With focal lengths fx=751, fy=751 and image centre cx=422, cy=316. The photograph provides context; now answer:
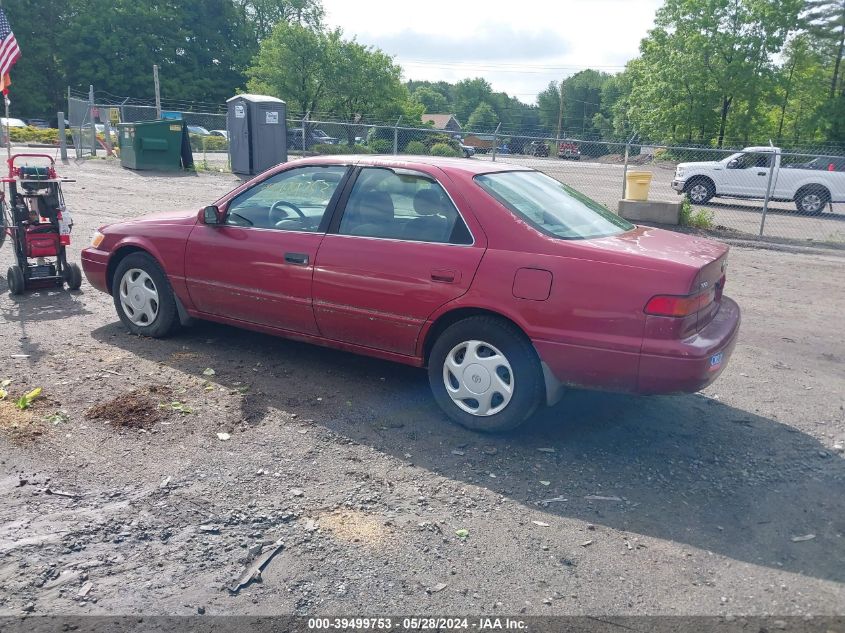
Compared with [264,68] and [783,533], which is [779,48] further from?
[783,533]

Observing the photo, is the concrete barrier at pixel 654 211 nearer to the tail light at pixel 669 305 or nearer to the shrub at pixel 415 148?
the shrub at pixel 415 148

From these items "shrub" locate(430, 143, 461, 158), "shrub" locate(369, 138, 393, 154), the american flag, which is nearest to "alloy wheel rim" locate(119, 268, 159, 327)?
the american flag

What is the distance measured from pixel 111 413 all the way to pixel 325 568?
7.36 ft

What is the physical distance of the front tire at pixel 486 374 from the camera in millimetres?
4398

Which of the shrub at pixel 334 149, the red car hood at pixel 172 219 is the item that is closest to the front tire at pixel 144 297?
the red car hood at pixel 172 219

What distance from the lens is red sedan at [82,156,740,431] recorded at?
4.13 metres

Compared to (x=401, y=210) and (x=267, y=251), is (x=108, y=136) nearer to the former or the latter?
(x=267, y=251)

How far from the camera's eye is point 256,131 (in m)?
20.3

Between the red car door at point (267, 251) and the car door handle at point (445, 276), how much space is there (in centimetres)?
97

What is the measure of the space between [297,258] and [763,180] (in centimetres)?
1806

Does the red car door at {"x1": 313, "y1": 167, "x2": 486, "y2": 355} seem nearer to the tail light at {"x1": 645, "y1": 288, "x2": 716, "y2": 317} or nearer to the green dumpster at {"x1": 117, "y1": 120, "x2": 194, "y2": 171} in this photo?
the tail light at {"x1": 645, "y1": 288, "x2": 716, "y2": 317}

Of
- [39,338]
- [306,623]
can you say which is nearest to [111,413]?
[39,338]

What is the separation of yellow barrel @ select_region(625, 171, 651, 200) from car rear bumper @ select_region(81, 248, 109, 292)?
10894 millimetres

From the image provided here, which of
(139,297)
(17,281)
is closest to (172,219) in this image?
(139,297)
